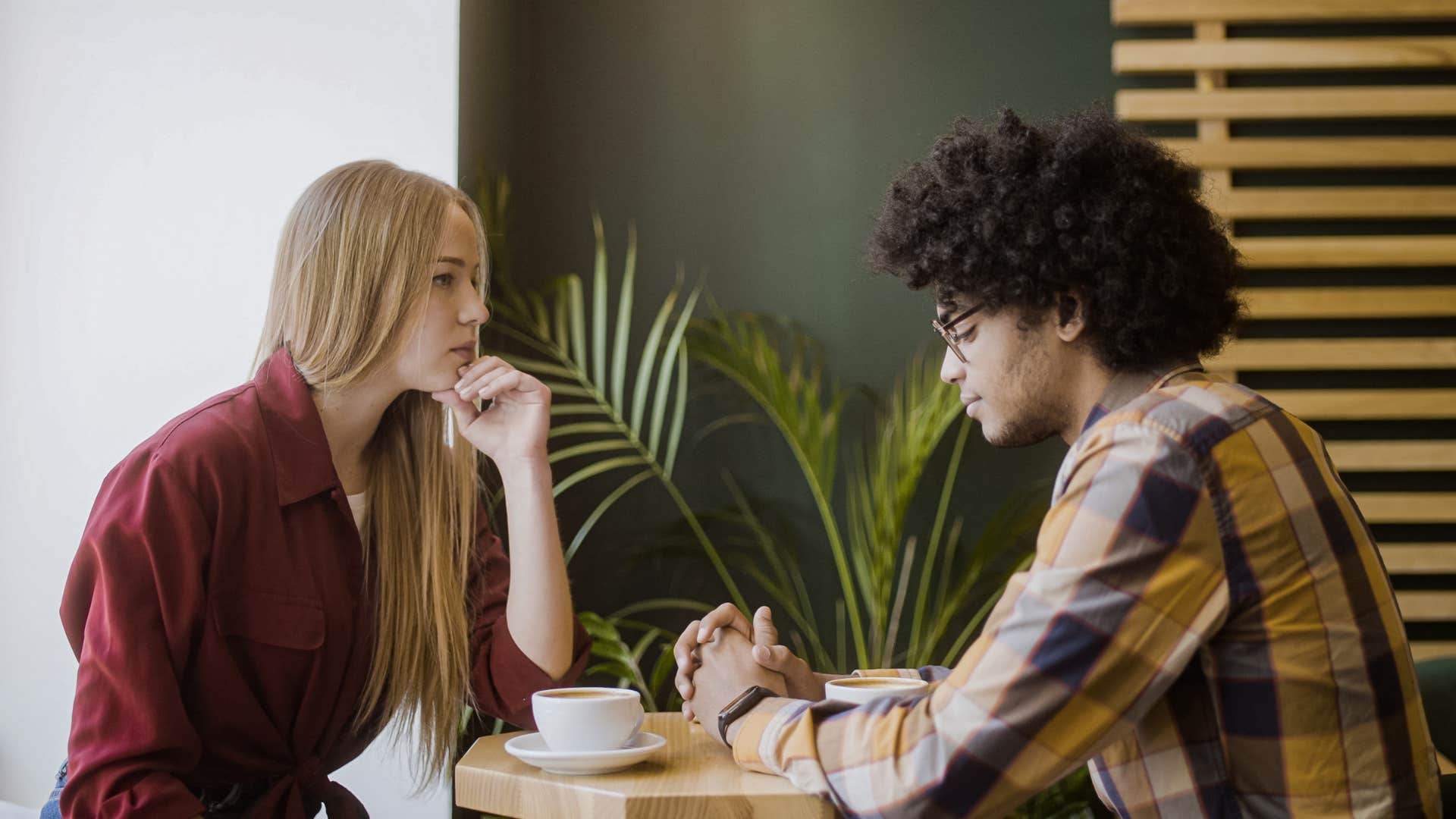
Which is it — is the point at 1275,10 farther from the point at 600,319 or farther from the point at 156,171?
the point at 156,171

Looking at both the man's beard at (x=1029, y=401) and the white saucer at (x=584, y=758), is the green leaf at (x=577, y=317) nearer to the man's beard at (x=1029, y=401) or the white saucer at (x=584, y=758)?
the man's beard at (x=1029, y=401)

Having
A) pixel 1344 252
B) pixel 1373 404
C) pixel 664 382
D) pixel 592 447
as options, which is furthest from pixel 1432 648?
pixel 592 447

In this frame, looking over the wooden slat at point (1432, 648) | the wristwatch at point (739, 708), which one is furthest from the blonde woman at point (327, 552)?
the wooden slat at point (1432, 648)

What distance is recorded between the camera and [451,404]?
1.82m

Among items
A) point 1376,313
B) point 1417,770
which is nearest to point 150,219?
point 1417,770

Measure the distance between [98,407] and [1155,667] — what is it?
2.17 m

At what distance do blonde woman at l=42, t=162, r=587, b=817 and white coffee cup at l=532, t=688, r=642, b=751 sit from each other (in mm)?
458

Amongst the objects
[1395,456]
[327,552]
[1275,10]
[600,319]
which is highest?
[1275,10]

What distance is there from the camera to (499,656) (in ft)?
5.83

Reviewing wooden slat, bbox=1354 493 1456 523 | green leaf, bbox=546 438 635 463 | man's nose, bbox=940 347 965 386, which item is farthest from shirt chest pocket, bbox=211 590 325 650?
wooden slat, bbox=1354 493 1456 523

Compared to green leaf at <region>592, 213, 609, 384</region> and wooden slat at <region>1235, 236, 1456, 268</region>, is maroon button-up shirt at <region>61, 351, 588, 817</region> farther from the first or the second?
wooden slat at <region>1235, 236, 1456, 268</region>

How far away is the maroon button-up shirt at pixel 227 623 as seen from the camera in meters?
1.34

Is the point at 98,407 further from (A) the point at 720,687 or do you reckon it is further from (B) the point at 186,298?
(A) the point at 720,687

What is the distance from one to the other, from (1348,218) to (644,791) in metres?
2.75
